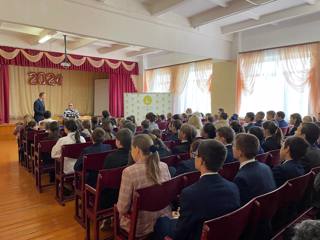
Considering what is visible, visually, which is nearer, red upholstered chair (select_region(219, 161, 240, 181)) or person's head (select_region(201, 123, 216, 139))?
red upholstered chair (select_region(219, 161, 240, 181))

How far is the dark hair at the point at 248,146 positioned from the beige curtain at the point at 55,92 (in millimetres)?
10430

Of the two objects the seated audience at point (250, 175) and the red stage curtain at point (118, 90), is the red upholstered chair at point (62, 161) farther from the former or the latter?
the red stage curtain at point (118, 90)

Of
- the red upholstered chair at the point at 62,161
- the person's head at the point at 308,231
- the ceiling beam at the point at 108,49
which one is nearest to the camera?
the person's head at the point at 308,231

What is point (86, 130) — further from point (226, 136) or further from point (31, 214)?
point (226, 136)

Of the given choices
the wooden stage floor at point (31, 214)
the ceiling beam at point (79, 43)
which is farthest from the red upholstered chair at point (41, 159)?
the ceiling beam at point (79, 43)

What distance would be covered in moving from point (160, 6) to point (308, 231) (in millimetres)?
5560

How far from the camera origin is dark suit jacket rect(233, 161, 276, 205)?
1754 millimetres

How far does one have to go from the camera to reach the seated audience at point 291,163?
2.08m

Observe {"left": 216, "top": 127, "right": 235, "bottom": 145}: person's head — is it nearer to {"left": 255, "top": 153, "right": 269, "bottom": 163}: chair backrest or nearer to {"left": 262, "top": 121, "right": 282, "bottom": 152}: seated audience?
{"left": 255, "top": 153, "right": 269, "bottom": 163}: chair backrest

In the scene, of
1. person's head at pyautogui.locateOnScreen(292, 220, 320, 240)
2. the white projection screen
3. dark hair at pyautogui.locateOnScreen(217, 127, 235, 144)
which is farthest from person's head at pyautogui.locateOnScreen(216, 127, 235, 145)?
the white projection screen

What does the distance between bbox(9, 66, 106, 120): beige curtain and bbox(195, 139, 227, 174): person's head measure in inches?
417

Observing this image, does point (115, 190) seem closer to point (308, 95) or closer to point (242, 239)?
point (242, 239)

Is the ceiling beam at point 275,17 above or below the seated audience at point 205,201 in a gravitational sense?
above

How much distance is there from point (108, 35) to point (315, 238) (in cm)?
531
